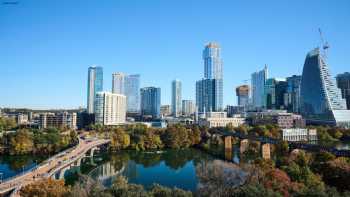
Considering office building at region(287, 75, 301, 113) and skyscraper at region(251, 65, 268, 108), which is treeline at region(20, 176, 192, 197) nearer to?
office building at region(287, 75, 301, 113)

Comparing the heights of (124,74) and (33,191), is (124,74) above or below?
above

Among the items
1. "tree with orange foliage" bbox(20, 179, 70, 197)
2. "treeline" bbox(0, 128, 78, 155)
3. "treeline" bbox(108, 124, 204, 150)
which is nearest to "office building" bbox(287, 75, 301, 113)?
"treeline" bbox(108, 124, 204, 150)

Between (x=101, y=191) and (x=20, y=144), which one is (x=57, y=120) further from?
(x=101, y=191)

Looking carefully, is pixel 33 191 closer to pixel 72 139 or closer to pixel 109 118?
pixel 72 139

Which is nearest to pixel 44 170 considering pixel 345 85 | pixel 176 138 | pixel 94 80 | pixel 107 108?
pixel 176 138

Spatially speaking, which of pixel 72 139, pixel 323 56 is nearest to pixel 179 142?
pixel 72 139

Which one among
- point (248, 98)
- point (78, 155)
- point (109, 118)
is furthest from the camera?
point (248, 98)

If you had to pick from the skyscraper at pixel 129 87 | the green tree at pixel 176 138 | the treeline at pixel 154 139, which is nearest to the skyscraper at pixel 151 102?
the skyscraper at pixel 129 87
